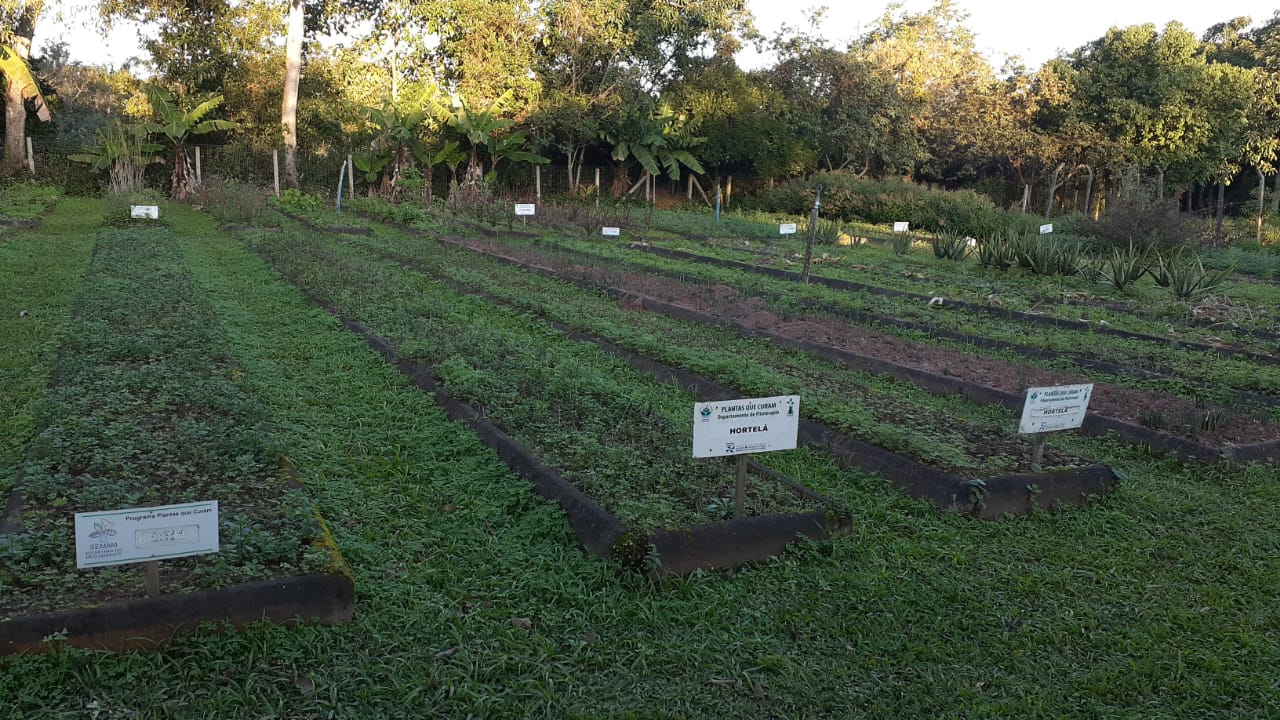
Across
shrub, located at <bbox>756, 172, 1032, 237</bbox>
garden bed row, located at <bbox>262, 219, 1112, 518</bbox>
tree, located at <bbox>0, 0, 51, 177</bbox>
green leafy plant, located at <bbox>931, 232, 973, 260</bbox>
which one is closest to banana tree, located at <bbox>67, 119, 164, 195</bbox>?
tree, located at <bbox>0, 0, 51, 177</bbox>

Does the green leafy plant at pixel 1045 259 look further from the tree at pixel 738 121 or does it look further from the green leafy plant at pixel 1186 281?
the tree at pixel 738 121

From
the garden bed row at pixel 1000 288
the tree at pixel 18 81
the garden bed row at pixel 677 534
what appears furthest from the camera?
the tree at pixel 18 81

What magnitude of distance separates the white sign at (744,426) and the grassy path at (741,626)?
1.91ft

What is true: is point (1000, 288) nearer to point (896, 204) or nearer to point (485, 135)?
point (896, 204)

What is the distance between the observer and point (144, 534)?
3365mm

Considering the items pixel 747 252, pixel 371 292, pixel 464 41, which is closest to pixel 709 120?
pixel 464 41

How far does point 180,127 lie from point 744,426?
2274 cm

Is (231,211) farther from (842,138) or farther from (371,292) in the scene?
(842,138)

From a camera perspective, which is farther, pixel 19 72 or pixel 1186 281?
pixel 19 72

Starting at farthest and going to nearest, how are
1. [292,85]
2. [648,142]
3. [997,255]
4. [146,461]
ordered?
1. [648,142]
2. [292,85]
3. [997,255]
4. [146,461]

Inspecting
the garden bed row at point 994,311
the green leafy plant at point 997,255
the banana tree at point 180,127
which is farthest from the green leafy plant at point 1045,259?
the banana tree at point 180,127

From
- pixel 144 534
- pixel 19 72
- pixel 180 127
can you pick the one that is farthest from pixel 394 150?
pixel 144 534

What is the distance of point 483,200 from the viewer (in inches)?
904

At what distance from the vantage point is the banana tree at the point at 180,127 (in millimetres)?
22875
